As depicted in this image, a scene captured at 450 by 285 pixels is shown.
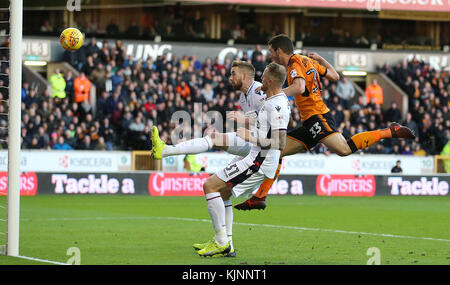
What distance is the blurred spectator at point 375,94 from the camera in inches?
1252

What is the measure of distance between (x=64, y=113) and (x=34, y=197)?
415 cm

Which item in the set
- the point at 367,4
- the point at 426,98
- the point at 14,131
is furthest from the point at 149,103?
the point at 14,131

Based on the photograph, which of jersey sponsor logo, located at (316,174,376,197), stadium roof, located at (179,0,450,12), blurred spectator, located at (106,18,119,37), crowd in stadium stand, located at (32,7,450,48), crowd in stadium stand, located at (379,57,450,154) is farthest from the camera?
crowd in stadium stand, located at (32,7,450,48)

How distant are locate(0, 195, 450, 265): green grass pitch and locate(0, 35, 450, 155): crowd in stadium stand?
142 inches

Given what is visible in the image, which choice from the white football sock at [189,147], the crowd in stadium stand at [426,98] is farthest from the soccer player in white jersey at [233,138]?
the crowd in stadium stand at [426,98]

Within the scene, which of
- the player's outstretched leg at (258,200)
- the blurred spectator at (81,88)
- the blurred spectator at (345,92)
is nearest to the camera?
the player's outstretched leg at (258,200)

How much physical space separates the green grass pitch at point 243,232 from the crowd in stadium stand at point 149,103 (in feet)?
11.8

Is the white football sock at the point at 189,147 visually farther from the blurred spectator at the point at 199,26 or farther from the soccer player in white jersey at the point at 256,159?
the blurred spectator at the point at 199,26

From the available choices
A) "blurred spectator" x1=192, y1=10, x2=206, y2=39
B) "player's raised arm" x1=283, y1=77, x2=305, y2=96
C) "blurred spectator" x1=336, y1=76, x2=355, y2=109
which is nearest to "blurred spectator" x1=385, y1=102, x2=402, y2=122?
"blurred spectator" x1=336, y1=76, x2=355, y2=109

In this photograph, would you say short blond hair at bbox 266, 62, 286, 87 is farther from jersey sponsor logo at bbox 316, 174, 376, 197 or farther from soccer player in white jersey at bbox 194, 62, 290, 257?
jersey sponsor logo at bbox 316, 174, 376, 197

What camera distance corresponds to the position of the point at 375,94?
3192 centimetres

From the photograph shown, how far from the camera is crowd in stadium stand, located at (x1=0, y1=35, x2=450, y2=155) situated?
25.4m

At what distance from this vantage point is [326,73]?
11.2m
